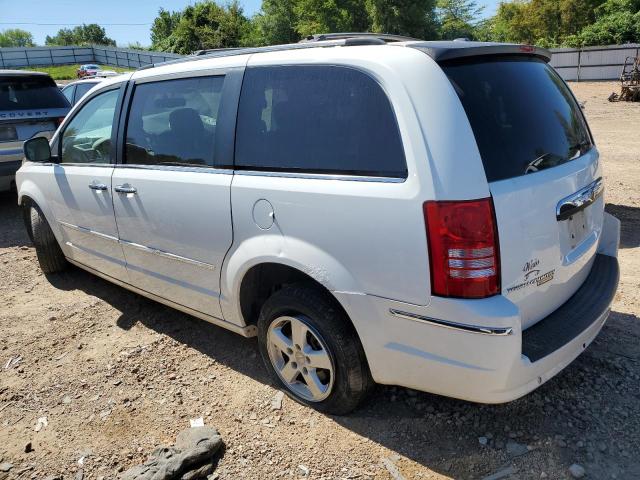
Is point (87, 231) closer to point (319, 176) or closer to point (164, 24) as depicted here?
point (319, 176)

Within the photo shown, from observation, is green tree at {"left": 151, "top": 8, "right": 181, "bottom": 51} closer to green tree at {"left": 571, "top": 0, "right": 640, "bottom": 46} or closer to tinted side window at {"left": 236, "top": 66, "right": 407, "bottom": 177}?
green tree at {"left": 571, "top": 0, "right": 640, "bottom": 46}

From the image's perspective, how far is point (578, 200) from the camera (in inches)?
103

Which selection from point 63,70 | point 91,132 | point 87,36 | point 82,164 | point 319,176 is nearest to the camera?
point 319,176

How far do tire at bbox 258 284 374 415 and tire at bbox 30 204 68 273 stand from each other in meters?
2.90

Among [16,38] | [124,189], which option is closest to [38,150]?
[124,189]

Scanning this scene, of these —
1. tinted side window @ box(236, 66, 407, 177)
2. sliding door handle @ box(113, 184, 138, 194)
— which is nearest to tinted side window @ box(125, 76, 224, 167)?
sliding door handle @ box(113, 184, 138, 194)

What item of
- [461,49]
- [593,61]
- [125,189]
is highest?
[461,49]

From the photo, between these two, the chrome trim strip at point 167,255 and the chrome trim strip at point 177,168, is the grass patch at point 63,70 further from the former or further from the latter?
the chrome trim strip at point 167,255

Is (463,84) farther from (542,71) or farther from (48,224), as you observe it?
(48,224)

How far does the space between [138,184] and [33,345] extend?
1.60m

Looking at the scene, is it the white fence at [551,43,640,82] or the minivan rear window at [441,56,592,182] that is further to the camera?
the white fence at [551,43,640,82]

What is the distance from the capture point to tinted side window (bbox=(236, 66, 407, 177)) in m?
2.38

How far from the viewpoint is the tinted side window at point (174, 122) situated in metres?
3.18

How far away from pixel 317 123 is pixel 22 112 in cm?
621
